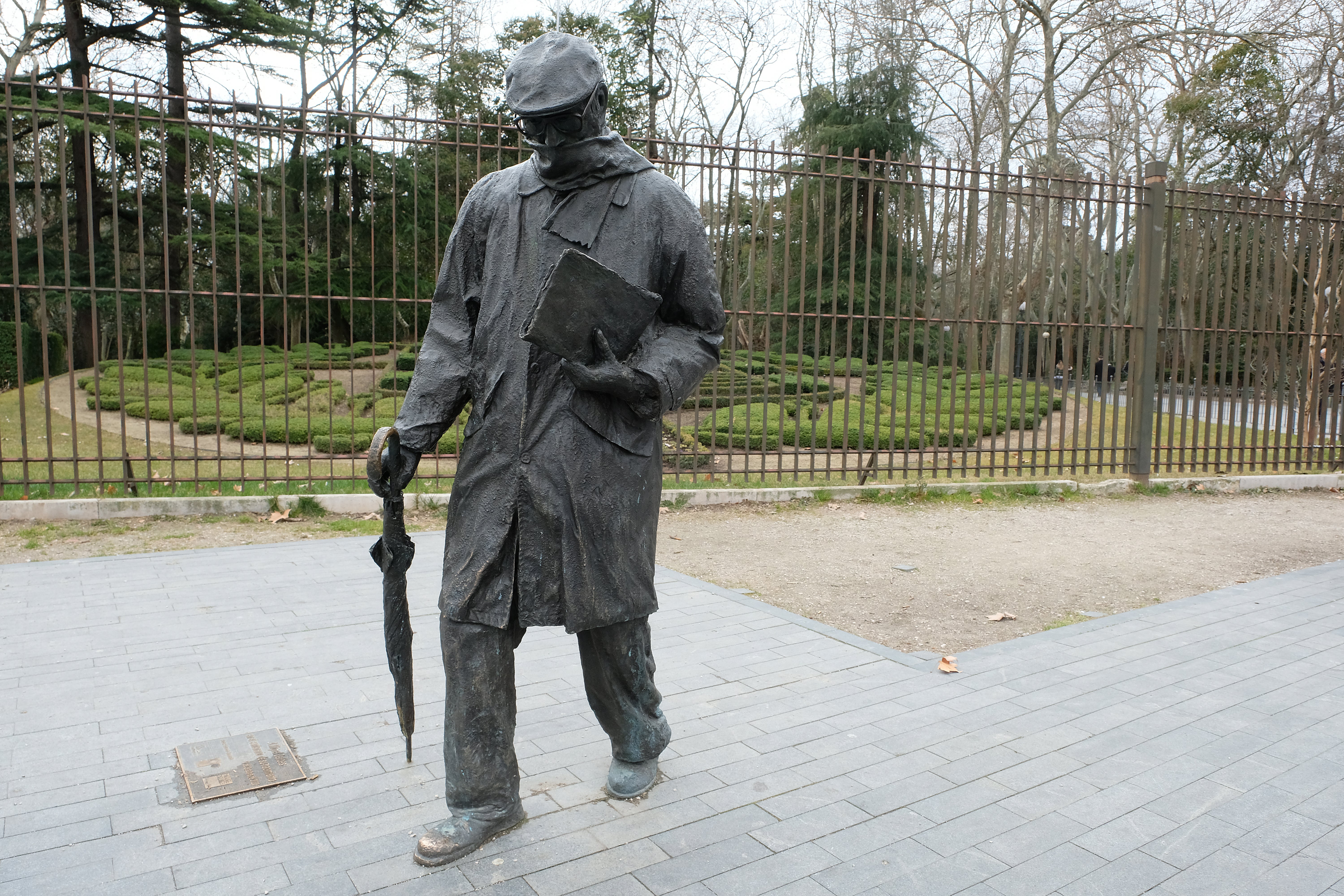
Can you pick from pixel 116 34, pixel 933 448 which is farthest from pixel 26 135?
pixel 933 448

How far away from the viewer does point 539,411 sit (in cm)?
269

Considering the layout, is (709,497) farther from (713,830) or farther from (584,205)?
(584,205)

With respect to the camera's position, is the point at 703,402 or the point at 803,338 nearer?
the point at 803,338

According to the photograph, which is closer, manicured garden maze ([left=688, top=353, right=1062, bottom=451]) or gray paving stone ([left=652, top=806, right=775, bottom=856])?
gray paving stone ([left=652, top=806, right=775, bottom=856])

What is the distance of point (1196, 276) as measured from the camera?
35.7ft

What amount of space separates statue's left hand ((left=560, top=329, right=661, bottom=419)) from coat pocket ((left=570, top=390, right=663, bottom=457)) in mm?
42

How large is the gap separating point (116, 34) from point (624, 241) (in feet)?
75.7

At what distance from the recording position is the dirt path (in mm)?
5625

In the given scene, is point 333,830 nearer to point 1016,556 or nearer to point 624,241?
point 624,241

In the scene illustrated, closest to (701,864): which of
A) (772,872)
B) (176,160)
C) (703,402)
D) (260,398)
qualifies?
(772,872)

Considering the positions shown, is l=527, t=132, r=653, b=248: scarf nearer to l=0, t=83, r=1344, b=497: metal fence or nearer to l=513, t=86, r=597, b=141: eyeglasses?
l=513, t=86, r=597, b=141: eyeglasses

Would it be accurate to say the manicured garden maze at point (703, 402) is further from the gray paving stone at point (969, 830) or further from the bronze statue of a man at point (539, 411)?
the gray paving stone at point (969, 830)

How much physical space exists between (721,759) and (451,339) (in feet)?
5.75

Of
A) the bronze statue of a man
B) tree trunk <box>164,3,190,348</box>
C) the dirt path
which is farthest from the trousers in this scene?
tree trunk <box>164,3,190,348</box>
